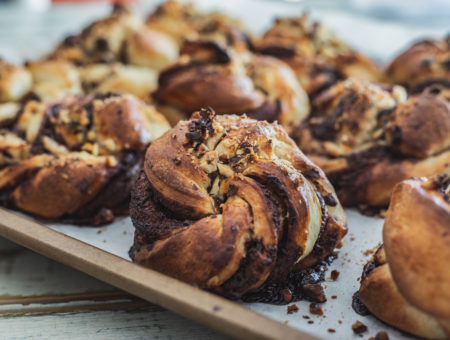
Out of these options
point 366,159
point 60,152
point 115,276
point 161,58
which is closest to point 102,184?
point 60,152

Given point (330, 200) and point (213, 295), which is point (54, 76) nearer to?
point (330, 200)

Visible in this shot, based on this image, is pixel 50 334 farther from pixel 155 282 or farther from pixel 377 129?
pixel 377 129

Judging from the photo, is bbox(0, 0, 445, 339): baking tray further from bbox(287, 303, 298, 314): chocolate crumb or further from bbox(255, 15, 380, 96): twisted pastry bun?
bbox(255, 15, 380, 96): twisted pastry bun

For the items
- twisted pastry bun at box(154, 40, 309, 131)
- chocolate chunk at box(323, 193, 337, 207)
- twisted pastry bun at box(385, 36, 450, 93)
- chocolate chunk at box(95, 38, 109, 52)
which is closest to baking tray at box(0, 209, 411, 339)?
chocolate chunk at box(323, 193, 337, 207)

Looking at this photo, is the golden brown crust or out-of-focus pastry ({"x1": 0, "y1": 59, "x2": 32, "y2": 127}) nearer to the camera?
the golden brown crust

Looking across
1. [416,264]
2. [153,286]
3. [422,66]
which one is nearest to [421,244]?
[416,264]
